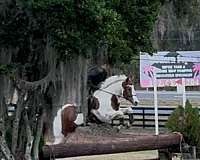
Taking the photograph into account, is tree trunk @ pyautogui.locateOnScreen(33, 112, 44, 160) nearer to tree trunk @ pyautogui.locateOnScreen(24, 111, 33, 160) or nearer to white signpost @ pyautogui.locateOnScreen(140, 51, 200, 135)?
tree trunk @ pyautogui.locateOnScreen(24, 111, 33, 160)

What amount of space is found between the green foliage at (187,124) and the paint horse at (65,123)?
105 inches

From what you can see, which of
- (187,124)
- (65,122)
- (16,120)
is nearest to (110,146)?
(16,120)

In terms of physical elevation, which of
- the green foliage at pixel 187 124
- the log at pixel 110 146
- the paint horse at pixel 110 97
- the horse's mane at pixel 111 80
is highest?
the horse's mane at pixel 111 80

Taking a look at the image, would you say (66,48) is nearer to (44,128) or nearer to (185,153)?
(44,128)

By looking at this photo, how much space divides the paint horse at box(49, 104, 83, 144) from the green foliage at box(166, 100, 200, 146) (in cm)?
266

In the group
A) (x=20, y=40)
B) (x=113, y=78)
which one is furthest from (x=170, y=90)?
(x=20, y=40)

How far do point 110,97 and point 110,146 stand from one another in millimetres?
10374

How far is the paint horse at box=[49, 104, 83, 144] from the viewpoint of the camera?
15.3m

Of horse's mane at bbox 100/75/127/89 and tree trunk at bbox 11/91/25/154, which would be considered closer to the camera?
tree trunk at bbox 11/91/25/154

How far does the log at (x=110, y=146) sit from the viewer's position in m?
11.2

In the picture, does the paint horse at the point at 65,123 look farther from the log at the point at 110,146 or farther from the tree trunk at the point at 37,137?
the tree trunk at the point at 37,137

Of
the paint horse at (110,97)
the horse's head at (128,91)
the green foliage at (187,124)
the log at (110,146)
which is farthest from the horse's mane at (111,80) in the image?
the log at (110,146)

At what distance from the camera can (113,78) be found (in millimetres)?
21844

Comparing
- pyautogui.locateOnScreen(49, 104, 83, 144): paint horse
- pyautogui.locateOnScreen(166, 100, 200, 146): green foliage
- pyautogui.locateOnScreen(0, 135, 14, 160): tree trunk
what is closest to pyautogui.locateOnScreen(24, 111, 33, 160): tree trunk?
Result: pyautogui.locateOnScreen(0, 135, 14, 160): tree trunk
